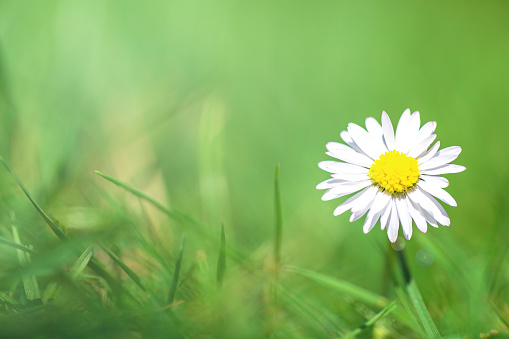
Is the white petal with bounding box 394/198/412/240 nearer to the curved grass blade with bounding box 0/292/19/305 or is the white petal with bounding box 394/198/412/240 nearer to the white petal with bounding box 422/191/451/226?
the white petal with bounding box 422/191/451/226

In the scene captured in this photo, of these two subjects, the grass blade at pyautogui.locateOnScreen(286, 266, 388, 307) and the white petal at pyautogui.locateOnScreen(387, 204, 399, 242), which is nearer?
the white petal at pyautogui.locateOnScreen(387, 204, 399, 242)

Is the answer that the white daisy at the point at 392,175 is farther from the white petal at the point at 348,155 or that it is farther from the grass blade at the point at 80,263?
the grass blade at the point at 80,263

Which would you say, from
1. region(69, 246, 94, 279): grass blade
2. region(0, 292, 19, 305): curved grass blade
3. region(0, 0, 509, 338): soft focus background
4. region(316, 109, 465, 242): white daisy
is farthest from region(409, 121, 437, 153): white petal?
region(0, 292, 19, 305): curved grass blade

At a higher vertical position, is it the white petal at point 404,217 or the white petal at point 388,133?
the white petal at point 388,133

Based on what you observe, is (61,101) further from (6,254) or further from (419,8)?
(419,8)

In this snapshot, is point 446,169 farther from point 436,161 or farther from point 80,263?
point 80,263

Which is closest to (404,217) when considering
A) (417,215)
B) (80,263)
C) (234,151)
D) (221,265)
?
(417,215)

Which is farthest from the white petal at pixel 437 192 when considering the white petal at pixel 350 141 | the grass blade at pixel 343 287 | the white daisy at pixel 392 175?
the grass blade at pixel 343 287
